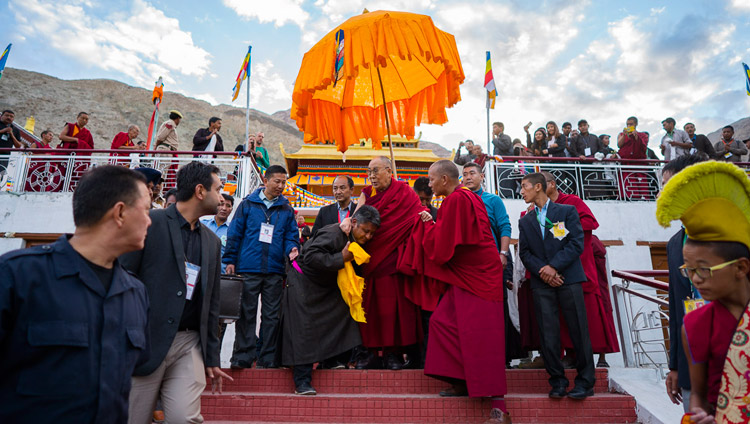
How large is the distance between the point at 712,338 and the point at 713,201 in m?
0.48

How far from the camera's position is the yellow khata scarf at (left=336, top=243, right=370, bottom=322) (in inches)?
155

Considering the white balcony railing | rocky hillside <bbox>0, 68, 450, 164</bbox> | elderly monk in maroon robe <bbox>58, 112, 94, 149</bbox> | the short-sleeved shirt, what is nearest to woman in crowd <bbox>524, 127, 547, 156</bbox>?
the white balcony railing

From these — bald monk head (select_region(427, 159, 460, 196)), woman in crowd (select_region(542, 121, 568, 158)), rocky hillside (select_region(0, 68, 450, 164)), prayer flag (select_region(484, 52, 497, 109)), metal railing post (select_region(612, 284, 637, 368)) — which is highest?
rocky hillside (select_region(0, 68, 450, 164))

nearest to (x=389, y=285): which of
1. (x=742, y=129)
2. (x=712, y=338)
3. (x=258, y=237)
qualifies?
(x=258, y=237)

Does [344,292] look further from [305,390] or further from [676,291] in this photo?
[676,291]

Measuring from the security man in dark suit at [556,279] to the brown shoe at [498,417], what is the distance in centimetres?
50

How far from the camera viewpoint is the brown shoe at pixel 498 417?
3.28 meters

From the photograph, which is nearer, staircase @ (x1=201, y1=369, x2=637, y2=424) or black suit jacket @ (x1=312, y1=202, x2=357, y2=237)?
staircase @ (x1=201, y1=369, x2=637, y2=424)

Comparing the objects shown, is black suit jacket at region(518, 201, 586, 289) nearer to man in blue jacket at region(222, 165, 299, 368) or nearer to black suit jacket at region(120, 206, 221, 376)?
man in blue jacket at region(222, 165, 299, 368)

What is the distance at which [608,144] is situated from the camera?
378 inches

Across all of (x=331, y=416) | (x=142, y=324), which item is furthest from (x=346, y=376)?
(x=142, y=324)

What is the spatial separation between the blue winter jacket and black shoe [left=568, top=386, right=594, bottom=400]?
2703mm

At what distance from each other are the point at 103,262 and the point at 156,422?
2211 mm

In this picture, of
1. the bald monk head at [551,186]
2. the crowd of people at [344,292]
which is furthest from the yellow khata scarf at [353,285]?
the bald monk head at [551,186]
